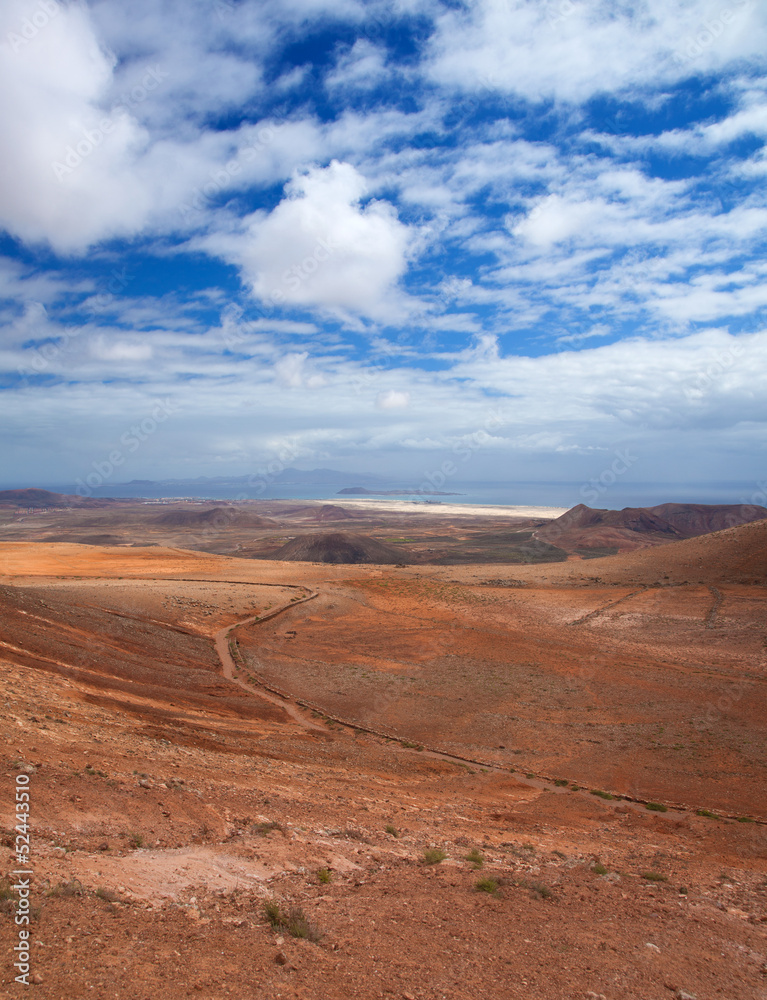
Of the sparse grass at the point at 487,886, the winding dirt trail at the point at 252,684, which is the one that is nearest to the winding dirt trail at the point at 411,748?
the winding dirt trail at the point at 252,684

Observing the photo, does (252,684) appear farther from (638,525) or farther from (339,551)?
(638,525)

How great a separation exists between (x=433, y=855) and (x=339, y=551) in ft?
209

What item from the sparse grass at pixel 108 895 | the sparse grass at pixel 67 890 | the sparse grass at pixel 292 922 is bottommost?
the sparse grass at pixel 292 922

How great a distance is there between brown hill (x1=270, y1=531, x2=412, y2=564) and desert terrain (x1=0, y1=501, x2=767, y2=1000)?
38590 mm

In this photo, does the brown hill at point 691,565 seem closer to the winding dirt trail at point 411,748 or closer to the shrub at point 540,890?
the winding dirt trail at point 411,748

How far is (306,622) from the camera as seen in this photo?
100 ft

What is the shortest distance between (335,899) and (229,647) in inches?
776

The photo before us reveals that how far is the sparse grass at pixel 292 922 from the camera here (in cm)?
523

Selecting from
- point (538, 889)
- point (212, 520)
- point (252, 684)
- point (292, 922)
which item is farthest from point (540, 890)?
point (212, 520)

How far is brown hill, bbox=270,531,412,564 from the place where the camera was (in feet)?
230

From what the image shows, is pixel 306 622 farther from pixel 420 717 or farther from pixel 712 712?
pixel 712 712

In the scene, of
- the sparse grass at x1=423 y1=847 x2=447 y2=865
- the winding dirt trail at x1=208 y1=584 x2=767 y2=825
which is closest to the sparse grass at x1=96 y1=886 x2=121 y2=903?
the sparse grass at x1=423 y1=847 x2=447 y2=865

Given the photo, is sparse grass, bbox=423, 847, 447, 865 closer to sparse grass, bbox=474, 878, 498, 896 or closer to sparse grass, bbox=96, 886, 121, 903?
sparse grass, bbox=474, 878, 498, 896

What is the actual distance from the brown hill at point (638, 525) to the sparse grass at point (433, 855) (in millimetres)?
80233
